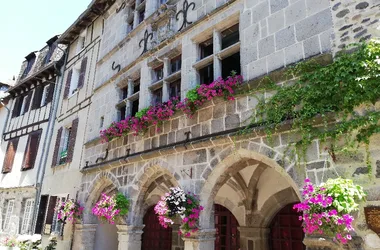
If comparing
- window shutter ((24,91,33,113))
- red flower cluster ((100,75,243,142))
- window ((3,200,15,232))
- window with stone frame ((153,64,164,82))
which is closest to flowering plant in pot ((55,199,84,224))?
red flower cluster ((100,75,243,142))

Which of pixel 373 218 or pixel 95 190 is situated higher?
pixel 95 190

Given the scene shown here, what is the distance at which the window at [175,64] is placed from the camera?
5988 millimetres

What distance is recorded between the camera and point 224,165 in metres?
4.18

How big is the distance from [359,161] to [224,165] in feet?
5.60

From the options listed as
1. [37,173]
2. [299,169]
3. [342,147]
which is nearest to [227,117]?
[299,169]

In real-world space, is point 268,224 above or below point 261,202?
below

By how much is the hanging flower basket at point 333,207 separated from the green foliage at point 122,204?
3.49 metres

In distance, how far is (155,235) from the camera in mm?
7762

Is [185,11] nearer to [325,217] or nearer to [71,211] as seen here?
[325,217]

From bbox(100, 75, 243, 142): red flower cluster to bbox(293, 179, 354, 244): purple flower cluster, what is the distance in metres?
1.90

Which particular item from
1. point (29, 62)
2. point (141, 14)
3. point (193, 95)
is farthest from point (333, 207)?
point (29, 62)

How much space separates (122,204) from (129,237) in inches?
23.0

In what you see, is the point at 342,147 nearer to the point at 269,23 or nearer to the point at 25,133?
the point at 269,23

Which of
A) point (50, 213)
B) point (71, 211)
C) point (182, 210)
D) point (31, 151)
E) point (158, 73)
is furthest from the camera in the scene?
point (31, 151)
